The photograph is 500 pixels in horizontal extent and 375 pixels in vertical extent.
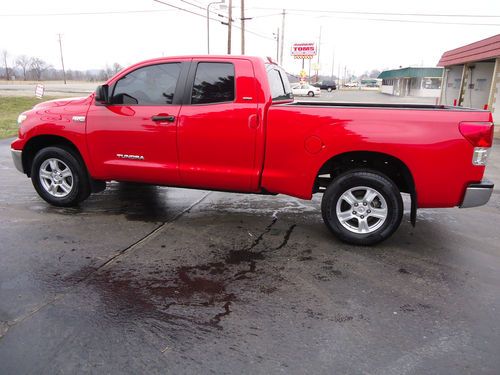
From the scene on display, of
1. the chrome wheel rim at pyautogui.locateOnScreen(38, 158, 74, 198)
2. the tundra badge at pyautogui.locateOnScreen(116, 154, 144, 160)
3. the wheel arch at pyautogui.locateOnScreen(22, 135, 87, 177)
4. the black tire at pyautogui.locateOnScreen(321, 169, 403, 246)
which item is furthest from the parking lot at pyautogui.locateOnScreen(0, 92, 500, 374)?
the tundra badge at pyautogui.locateOnScreen(116, 154, 144, 160)

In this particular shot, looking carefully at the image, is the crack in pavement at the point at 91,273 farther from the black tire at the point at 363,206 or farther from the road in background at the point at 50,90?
the road in background at the point at 50,90

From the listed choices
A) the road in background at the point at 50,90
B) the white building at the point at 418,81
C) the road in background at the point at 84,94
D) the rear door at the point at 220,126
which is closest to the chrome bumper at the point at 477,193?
the rear door at the point at 220,126

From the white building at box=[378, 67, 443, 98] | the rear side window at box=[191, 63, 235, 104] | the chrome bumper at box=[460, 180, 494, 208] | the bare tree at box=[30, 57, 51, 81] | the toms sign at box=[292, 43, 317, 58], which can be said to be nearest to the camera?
the chrome bumper at box=[460, 180, 494, 208]

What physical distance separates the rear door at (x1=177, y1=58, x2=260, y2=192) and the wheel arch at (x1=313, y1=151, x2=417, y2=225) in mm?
802

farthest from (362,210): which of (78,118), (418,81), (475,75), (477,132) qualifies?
(418,81)

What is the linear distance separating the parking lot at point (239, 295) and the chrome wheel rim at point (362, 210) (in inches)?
9.7

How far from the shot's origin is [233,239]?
183 inches

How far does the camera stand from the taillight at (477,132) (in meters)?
3.89

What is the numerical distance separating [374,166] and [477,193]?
1.04 m

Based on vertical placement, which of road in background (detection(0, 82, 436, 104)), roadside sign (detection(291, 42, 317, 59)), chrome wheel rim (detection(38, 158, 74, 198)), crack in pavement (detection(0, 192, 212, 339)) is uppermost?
roadside sign (detection(291, 42, 317, 59))

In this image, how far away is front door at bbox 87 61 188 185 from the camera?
4.84 meters

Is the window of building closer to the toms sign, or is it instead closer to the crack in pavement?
the toms sign

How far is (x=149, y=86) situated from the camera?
4965mm

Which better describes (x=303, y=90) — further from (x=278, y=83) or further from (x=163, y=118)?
(x=163, y=118)
